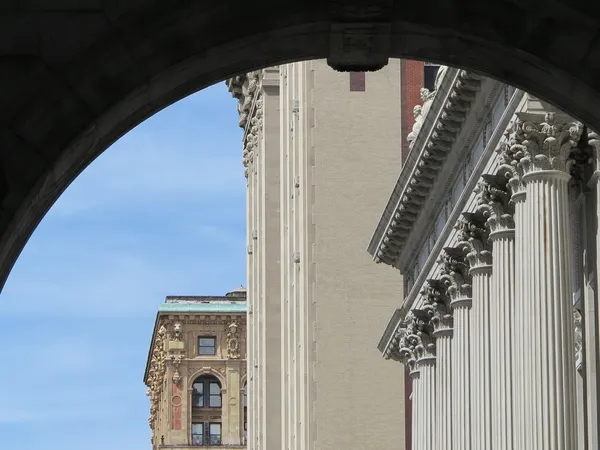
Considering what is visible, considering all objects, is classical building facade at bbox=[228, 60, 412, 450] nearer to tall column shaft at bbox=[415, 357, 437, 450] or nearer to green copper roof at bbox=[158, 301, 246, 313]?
tall column shaft at bbox=[415, 357, 437, 450]

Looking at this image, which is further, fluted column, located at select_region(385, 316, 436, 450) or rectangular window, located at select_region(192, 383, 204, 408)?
rectangular window, located at select_region(192, 383, 204, 408)

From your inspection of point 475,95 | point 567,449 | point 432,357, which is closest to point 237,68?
point 567,449

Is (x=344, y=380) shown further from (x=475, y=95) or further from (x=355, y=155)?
(x=475, y=95)

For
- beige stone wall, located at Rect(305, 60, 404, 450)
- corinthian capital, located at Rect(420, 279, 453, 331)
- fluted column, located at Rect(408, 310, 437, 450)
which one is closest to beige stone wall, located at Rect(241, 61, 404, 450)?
beige stone wall, located at Rect(305, 60, 404, 450)

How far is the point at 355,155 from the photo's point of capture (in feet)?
284

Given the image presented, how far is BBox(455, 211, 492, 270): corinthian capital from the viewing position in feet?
168

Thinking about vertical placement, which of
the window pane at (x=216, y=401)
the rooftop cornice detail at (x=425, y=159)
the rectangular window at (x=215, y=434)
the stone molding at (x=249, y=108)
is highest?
the stone molding at (x=249, y=108)

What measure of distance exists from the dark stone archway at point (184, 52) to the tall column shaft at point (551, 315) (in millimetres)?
25799

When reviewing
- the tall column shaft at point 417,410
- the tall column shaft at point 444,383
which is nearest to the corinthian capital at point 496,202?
the tall column shaft at point 444,383

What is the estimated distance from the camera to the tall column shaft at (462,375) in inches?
2137

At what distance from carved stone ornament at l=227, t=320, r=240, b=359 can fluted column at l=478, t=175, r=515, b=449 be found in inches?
5290

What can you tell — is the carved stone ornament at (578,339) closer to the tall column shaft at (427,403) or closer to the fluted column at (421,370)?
the fluted column at (421,370)

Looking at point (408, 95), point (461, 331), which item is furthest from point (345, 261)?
point (461, 331)

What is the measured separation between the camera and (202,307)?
186 m
